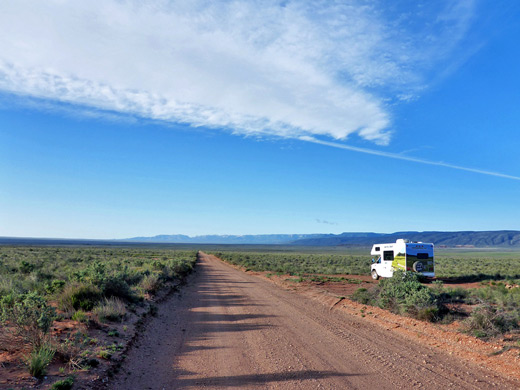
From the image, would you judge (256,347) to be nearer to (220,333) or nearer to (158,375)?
(220,333)

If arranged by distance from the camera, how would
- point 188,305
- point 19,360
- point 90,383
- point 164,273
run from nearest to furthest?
point 90,383 → point 19,360 → point 188,305 → point 164,273

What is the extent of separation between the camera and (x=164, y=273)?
22.1 meters

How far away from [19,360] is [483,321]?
36.2ft

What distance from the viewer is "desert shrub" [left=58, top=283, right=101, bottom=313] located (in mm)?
10436

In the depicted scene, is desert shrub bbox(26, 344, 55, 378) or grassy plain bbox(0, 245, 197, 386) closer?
desert shrub bbox(26, 344, 55, 378)

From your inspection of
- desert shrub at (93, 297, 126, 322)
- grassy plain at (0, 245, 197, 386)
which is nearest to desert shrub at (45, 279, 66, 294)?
grassy plain at (0, 245, 197, 386)

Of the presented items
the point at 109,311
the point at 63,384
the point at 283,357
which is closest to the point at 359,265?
the point at 109,311

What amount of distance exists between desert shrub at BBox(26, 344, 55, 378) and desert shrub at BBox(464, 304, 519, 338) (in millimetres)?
9997

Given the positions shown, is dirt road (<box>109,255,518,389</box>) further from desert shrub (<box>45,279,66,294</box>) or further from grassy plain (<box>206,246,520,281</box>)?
grassy plain (<box>206,246,520,281</box>)

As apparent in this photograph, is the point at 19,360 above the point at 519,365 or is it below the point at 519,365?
above

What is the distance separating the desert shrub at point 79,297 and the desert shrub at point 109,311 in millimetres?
421

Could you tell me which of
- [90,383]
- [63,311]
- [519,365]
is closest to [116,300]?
[63,311]

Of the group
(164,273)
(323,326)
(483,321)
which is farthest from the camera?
(164,273)

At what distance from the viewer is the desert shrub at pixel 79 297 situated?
34.2 ft
